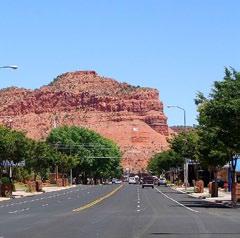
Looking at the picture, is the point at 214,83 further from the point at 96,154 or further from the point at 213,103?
the point at 96,154

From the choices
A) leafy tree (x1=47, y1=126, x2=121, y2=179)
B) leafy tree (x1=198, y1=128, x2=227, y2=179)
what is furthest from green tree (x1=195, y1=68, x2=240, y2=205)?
leafy tree (x1=47, y1=126, x2=121, y2=179)

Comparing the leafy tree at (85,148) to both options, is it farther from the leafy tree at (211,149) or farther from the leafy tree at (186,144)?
the leafy tree at (211,149)

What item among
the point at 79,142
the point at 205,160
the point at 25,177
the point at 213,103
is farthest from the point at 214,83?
the point at 79,142

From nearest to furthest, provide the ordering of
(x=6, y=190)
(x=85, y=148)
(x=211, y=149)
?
1. (x=211, y=149)
2. (x=6, y=190)
3. (x=85, y=148)

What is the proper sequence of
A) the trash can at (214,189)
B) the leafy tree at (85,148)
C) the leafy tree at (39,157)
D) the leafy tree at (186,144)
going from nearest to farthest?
the trash can at (214,189)
the leafy tree at (186,144)
the leafy tree at (39,157)
the leafy tree at (85,148)

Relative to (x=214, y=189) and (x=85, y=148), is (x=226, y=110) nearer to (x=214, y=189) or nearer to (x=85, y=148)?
(x=214, y=189)

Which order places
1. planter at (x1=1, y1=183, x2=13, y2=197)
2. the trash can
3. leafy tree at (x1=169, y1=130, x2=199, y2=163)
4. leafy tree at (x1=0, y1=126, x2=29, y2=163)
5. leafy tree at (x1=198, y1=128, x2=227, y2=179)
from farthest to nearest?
1. leafy tree at (x1=169, y1=130, x2=199, y2=163)
2. planter at (x1=1, y1=183, x2=13, y2=197)
3. leafy tree at (x1=0, y1=126, x2=29, y2=163)
4. the trash can
5. leafy tree at (x1=198, y1=128, x2=227, y2=179)

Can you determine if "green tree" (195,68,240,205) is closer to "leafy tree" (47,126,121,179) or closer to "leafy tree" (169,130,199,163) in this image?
"leafy tree" (169,130,199,163)

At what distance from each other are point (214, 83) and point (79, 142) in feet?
370

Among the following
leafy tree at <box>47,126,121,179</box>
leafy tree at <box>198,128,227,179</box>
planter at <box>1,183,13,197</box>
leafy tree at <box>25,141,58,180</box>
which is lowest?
planter at <box>1,183,13,197</box>

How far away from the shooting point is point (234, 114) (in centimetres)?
4197

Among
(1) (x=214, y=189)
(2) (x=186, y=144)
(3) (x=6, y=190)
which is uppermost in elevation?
(2) (x=186, y=144)

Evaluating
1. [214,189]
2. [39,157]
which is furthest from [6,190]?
[39,157]

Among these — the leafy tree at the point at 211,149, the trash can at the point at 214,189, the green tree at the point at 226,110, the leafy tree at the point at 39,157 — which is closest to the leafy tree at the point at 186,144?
the trash can at the point at 214,189
